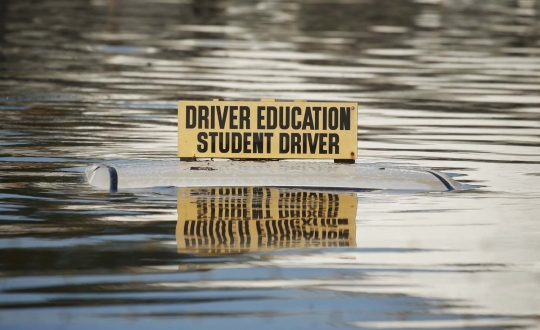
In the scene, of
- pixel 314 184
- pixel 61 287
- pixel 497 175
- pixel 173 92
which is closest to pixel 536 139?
pixel 497 175

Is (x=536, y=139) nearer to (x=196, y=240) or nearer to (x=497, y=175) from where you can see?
(x=497, y=175)

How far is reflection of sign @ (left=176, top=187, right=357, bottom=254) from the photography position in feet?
26.9

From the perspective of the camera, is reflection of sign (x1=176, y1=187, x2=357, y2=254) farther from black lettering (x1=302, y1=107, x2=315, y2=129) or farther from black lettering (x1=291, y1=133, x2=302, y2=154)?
black lettering (x1=302, y1=107, x2=315, y2=129)

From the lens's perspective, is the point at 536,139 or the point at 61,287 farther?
the point at 536,139

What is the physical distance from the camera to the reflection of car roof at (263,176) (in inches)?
410

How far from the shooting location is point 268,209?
946 centimetres

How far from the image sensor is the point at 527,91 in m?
20.5

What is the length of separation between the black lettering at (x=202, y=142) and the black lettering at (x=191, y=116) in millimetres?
105

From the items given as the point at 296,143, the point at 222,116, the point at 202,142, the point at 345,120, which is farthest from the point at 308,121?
the point at 202,142

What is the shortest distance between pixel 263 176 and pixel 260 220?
5.11 ft

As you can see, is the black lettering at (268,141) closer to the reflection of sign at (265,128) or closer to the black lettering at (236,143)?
the reflection of sign at (265,128)

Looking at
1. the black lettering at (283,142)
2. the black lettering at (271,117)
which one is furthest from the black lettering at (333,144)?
the black lettering at (271,117)

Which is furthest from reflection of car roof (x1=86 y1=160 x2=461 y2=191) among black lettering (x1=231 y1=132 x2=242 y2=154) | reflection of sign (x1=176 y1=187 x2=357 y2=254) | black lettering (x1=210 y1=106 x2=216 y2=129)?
black lettering (x1=210 y1=106 x2=216 y2=129)

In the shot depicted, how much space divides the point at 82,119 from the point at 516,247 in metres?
8.34
